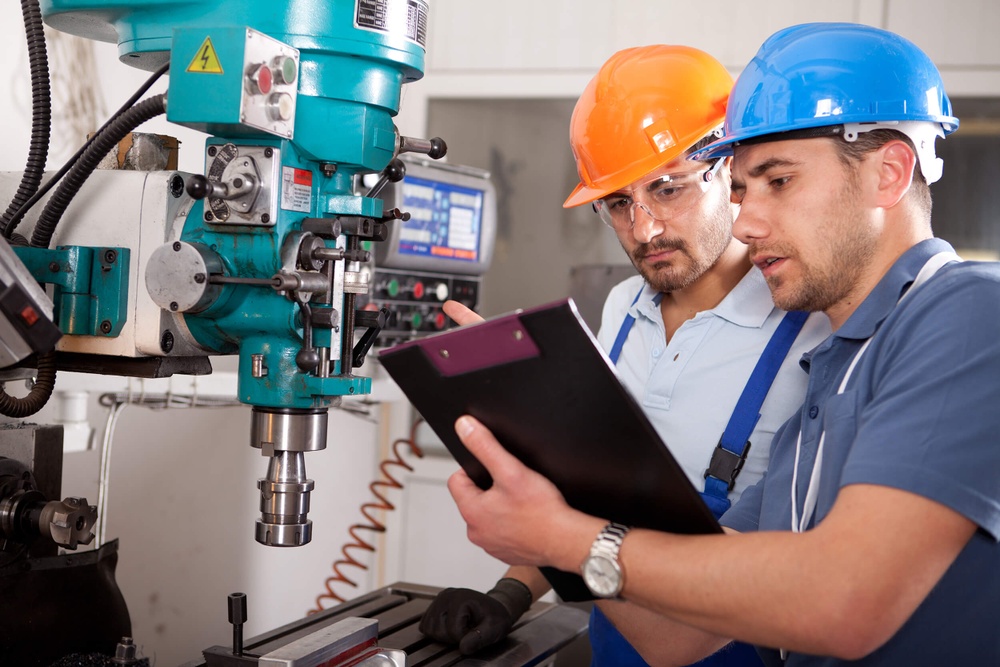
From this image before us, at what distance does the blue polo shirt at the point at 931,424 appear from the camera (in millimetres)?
877

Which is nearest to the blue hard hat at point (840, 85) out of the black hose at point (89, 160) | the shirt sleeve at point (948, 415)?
the shirt sleeve at point (948, 415)

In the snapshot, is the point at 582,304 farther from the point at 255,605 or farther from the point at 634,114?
the point at 255,605

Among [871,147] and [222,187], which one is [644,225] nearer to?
[871,147]

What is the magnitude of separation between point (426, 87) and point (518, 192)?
0.48 metres

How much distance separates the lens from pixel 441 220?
8.24 feet

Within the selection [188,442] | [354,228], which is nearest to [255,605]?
[188,442]

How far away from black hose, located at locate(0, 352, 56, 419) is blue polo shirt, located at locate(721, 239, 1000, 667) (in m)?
0.95

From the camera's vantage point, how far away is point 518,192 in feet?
10.7

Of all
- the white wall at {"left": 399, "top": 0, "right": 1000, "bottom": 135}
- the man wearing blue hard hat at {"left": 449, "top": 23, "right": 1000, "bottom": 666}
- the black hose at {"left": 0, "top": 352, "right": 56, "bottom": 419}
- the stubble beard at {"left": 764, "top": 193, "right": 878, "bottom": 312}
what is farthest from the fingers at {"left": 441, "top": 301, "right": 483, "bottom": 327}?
the white wall at {"left": 399, "top": 0, "right": 1000, "bottom": 135}

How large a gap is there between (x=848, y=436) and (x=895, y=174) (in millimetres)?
335

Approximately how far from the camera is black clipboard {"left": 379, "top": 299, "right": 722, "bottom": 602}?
0.94m

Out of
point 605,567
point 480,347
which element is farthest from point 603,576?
point 480,347

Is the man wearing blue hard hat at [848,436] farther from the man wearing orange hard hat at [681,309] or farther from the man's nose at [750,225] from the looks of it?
the man wearing orange hard hat at [681,309]

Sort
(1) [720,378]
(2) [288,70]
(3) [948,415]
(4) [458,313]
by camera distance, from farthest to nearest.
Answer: (1) [720,378] < (4) [458,313] < (2) [288,70] < (3) [948,415]
